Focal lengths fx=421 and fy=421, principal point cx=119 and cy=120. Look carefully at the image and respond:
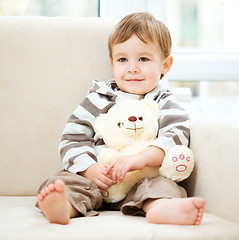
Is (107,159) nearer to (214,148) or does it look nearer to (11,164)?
(214,148)

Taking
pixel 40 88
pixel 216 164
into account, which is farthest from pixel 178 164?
pixel 40 88

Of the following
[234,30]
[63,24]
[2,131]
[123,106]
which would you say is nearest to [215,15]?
[234,30]

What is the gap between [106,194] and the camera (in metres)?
1.11

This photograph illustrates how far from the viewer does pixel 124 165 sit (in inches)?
40.6

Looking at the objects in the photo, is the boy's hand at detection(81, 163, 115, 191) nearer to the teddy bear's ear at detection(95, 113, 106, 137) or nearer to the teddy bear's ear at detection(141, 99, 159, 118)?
the teddy bear's ear at detection(95, 113, 106, 137)

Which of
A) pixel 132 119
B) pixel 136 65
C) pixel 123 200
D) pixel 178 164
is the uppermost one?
pixel 136 65

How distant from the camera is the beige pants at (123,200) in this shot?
0.99 m

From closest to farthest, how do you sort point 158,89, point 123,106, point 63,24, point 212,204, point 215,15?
1. point 212,204
2. point 123,106
3. point 158,89
4. point 63,24
5. point 215,15

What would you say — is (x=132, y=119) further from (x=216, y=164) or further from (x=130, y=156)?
(x=216, y=164)

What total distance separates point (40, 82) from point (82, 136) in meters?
0.28

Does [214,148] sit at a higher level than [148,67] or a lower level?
lower

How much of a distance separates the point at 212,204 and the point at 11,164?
66cm

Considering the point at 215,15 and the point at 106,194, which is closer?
the point at 106,194

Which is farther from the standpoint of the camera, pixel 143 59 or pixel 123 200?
pixel 143 59
